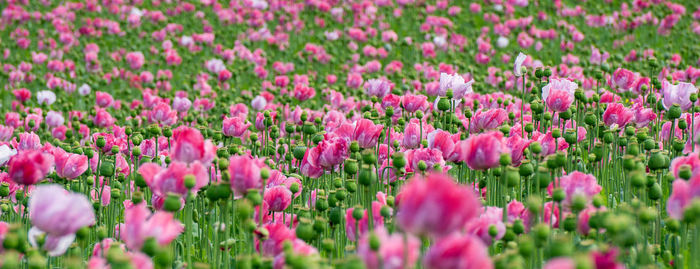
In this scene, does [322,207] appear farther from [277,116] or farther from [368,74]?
[368,74]

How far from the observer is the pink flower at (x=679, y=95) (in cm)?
395

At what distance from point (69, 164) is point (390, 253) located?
2303mm

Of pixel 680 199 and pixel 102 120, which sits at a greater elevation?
pixel 102 120

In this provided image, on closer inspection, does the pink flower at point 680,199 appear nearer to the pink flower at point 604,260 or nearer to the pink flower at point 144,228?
the pink flower at point 604,260

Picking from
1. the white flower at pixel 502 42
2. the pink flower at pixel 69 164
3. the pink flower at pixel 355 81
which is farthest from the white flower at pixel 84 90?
the white flower at pixel 502 42

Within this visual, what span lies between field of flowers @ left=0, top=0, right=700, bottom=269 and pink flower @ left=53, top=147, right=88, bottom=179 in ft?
0.04

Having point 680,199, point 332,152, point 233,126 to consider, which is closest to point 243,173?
point 332,152

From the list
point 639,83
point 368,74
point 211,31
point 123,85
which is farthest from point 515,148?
point 211,31

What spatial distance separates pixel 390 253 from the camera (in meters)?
1.54

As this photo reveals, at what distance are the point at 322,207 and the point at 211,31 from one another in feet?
27.4

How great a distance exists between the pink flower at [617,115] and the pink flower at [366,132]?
124cm

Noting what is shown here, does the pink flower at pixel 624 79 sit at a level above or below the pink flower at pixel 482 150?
above

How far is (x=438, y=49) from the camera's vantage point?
33.4 ft

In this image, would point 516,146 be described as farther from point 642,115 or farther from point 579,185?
point 642,115
